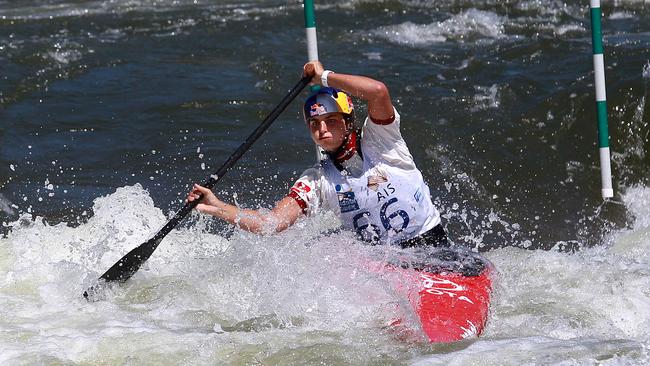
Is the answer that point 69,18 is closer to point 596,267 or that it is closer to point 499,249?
point 499,249

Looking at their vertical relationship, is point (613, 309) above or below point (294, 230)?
below

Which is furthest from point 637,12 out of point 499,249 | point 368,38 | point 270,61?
point 499,249

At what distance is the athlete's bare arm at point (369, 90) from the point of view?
5258 mm

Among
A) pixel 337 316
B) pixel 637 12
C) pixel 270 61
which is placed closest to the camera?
pixel 337 316

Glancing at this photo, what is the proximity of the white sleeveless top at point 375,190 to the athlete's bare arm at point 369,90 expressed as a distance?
0.07 meters

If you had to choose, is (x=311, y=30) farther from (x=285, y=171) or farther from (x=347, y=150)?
Answer: (x=285, y=171)

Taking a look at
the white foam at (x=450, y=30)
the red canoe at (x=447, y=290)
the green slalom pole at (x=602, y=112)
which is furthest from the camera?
the white foam at (x=450, y=30)

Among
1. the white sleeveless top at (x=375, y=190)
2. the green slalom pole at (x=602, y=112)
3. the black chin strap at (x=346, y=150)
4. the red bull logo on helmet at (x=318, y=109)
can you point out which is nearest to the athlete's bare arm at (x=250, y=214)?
the white sleeveless top at (x=375, y=190)

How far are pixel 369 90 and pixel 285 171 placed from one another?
2808 mm

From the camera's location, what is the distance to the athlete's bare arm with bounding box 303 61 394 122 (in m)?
5.26

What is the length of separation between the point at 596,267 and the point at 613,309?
610 millimetres

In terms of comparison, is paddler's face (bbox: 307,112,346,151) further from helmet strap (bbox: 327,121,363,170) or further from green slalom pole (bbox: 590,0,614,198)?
green slalom pole (bbox: 590,0,614,198)

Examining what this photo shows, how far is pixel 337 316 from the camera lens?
5.21 metres

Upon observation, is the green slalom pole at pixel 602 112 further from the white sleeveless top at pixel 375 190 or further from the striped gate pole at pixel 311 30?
the white sleeveless top at pixel 375 190
